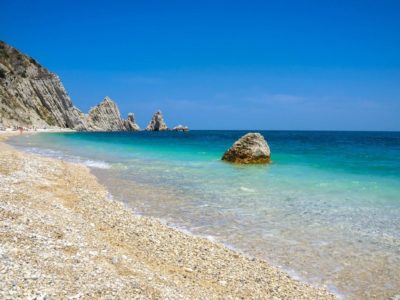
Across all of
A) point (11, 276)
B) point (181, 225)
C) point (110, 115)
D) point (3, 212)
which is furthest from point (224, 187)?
point (110, 115)

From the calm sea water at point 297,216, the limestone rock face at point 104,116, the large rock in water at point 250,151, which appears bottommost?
the calm sea water at point 297,216

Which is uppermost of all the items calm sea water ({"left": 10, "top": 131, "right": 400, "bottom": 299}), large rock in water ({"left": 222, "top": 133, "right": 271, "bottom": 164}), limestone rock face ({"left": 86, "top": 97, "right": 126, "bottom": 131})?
limestone rock face ({"left": 86, "top": 97, "right": 126, "bottom": 131})

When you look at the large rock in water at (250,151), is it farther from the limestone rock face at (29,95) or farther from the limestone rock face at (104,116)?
the limestone rock face at (104,116)

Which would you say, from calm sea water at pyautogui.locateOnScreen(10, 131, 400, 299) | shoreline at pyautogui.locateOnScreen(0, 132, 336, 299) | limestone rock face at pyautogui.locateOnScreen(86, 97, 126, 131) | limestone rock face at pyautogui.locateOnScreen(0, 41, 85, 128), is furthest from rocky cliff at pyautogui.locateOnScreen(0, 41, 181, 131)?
shoreline at pyautogui.locateOnScreen(0, 132, 336, 299)

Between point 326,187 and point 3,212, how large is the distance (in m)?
16.0

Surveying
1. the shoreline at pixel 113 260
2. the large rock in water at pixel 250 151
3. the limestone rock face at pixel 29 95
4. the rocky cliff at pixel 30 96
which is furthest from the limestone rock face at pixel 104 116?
the shoreline at pixel 113 260

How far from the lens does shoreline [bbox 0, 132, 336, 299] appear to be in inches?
224

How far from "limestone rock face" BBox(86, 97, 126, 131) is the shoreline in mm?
170335

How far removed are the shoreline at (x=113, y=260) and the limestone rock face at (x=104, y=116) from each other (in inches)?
6706

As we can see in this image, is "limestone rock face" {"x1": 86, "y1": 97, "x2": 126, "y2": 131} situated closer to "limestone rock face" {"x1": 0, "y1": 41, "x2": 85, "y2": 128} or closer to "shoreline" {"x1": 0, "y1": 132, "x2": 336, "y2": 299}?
"limestone rock face" {"x1": 0, "y1": 41, "x2": 85, "y2": 128}

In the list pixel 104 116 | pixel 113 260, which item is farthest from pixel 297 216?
pixel 104 116

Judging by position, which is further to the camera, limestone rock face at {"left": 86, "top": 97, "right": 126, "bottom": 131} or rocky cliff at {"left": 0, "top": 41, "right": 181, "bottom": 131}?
limestone rock face at {"left": 86, "top": 97, "right": 126, "bottom": 131}

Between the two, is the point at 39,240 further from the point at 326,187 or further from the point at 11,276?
the point at 326,187

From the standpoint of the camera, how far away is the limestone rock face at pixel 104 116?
17750 centimetres
